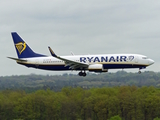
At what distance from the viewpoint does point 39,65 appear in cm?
8631

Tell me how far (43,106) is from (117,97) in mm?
20478

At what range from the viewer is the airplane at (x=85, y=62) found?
A: 8062 centimetres

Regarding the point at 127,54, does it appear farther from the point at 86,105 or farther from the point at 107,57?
the point at 86,105

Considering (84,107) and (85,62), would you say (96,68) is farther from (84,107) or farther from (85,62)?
(84,107)

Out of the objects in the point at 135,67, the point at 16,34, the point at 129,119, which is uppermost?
the point at 16,34

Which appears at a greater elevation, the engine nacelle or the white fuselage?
the white fuselage

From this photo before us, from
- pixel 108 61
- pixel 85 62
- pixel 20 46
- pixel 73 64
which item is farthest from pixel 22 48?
pixel 108 61

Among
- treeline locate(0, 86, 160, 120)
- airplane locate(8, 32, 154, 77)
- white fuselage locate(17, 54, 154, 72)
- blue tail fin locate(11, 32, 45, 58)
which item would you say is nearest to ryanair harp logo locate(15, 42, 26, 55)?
blue tail fin locate(11, 32, 45, 58)

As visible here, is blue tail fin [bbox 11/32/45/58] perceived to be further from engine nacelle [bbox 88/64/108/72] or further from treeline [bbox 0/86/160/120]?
treeline [bbox 0/86/160/120]

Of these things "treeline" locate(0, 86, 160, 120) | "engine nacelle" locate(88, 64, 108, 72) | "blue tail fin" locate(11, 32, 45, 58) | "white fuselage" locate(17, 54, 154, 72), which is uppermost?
"blue tail fin" locate(11, 32, 45, 58)

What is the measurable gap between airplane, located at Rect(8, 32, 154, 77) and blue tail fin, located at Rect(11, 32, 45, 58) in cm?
27

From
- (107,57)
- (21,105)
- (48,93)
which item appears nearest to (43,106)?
(21,105)

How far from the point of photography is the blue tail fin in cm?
8906

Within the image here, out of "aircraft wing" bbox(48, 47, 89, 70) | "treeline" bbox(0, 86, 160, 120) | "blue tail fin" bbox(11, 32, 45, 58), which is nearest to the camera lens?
"aircraft wing" bbox(48, 47, 89, 70)
